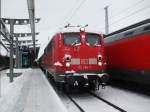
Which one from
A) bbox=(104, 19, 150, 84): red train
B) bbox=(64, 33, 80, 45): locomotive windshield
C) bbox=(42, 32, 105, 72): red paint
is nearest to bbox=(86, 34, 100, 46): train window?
bbox=(42, 32, 105, 72): red paint

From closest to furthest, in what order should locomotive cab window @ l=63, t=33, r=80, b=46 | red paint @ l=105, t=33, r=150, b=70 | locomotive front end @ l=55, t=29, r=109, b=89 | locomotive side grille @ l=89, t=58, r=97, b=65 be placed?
red paint @ l=105, t=33, r=150, b=70 → locomotive front end @ l=55, t=29, r=109, b=89 → locomotive side grille @ l=89, t=58, r=97, b=65 → locomotive cab window @ l=63, t=33, r=80, b=46

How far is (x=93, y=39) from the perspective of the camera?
14164 mm

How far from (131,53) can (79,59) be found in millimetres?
2249

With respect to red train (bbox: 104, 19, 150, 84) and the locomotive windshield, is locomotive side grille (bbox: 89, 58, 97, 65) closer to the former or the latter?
the locomotive windshield

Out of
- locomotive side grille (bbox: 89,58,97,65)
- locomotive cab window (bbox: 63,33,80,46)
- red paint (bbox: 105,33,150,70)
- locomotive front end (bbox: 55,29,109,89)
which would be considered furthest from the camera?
locomotive cab window (bbox: 63,33,80,46)

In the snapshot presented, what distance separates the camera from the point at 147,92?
14.4 m

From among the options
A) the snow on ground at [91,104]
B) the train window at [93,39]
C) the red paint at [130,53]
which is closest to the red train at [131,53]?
the red paint at [130,53]

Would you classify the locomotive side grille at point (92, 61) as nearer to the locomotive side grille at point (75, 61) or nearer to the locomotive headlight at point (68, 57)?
the locomotive side grille at point (75, 61)

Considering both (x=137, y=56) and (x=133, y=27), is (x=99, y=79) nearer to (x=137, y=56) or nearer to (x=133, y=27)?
(x=137, y=56)

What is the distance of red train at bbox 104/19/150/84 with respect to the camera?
12375 millimetres

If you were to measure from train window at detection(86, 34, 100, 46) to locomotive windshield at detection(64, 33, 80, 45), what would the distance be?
43 cm

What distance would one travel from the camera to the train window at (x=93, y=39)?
14023 mm

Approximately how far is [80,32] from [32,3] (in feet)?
15.6

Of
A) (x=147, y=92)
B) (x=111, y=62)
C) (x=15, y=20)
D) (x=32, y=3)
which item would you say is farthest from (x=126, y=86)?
(x=15, y=20)
